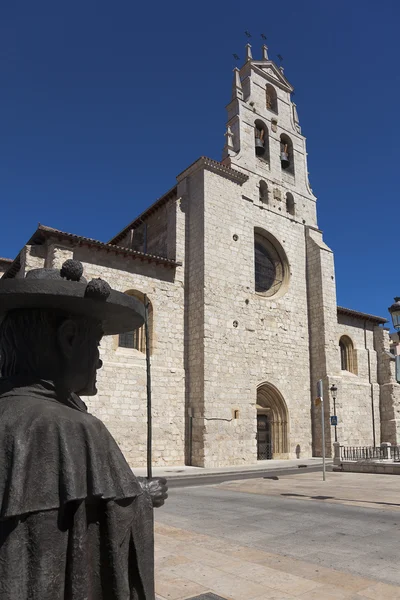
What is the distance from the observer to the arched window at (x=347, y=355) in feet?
89.2

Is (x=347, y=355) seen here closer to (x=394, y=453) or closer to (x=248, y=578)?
(x=394, y=453)

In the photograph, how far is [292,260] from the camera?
2511 centimetres

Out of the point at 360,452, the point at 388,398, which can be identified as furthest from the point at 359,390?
the point at 360,452

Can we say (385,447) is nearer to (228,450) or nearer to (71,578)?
(228,450)

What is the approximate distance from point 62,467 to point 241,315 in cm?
1922

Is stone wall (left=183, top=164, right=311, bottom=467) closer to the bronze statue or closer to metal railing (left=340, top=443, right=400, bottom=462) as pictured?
metal railing (left=340, top=443, right=400, bottom=462)

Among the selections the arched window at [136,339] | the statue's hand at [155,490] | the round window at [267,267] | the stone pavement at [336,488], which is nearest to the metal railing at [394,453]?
the stone pavement at [336,488]

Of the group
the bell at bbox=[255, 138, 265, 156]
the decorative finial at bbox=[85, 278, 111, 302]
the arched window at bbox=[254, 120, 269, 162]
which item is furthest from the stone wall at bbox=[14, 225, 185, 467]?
the decorative finial at bbox=[85, 278, 111, 302]

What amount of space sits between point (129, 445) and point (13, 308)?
1601 cm

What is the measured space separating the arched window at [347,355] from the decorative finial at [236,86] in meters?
15.1

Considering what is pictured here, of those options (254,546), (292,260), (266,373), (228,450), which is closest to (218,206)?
(292,260)

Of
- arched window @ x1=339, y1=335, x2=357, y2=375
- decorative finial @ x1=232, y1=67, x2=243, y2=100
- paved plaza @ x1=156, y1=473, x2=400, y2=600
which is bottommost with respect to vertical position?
paved plaza @ x1=156, y1=473, x2=400, y2=600

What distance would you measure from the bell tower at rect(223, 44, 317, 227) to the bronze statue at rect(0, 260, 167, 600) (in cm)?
2217

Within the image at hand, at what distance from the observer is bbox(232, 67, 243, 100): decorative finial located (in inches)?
987
